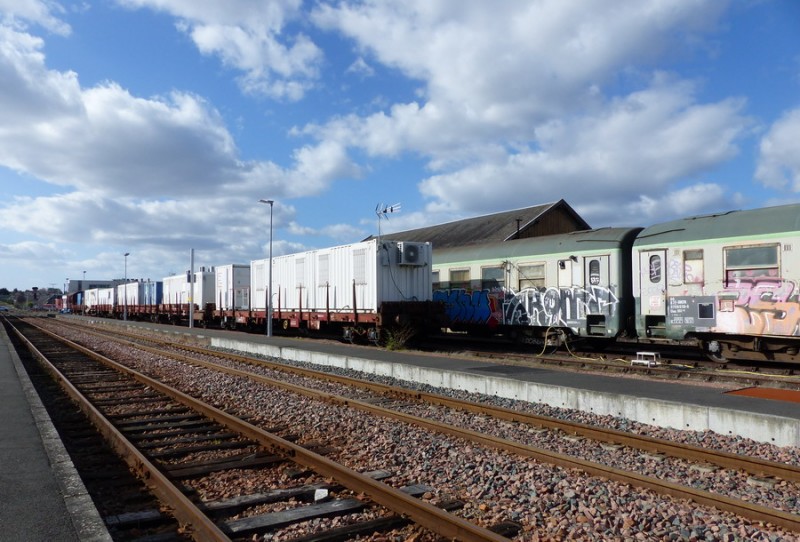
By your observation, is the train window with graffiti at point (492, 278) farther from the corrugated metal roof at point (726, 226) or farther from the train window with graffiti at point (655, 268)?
the train window with graffiti at point (655, 268)

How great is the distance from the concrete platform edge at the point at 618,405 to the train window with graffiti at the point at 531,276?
6462 millimetres

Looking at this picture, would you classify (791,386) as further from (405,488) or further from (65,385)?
(65,385)

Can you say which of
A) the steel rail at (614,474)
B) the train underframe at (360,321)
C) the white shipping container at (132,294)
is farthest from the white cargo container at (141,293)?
the steel rail at (614,474)

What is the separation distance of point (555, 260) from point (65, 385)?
43.7ft

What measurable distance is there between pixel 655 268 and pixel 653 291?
58 centimetres

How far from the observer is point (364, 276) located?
20734 millimetres

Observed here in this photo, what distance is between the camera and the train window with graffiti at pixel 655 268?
48.2ft

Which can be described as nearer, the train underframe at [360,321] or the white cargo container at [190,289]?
the train underframe at [360,321]

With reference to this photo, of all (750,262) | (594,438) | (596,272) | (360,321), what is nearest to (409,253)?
(360,321)

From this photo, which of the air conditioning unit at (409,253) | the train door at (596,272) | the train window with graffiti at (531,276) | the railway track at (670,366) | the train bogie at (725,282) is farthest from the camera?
the air conditioning unit at (409,253)

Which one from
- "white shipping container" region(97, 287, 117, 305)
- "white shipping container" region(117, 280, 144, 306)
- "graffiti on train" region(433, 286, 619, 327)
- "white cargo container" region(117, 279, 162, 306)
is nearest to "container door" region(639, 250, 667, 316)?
"graffiti on train" region(433, 286, 619, 327)

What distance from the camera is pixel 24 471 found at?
19.4 feet

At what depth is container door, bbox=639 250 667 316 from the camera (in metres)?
14.6

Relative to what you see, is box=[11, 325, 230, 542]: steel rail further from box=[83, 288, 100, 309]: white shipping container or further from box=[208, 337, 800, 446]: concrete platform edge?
box=[83, 288, 100, 309]: white shipping container
